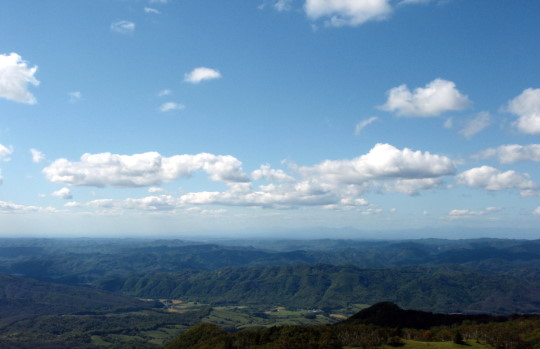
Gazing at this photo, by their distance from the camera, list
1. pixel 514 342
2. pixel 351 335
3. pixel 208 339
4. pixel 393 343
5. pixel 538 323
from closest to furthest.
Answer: pixel 514 342
pixel 393 343
pixel 351 335
pixel 538 323
pixel 208 339

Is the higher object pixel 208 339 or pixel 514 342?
pixel 514 342

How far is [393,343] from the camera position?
438ft

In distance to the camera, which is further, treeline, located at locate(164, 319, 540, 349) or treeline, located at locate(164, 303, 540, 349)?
treeline, located at locate(164, 303, 540, 349)

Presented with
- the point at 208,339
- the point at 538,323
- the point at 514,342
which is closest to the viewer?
the point at 514,342

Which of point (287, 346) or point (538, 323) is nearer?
point (287, 346)

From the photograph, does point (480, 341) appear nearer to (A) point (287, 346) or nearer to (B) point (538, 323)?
(B) point (538, 323)

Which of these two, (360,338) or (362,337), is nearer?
(360,338)

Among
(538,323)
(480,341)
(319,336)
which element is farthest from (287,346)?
(538,323)

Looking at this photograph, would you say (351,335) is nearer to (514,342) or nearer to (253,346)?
(253,346)

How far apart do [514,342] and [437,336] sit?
1586 inches

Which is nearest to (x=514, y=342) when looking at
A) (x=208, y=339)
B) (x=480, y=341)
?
(x=480, y=341)

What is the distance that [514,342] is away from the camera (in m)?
124

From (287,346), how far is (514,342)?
75.2 meters

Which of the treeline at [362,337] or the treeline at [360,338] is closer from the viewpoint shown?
the treeline at [360,338]
